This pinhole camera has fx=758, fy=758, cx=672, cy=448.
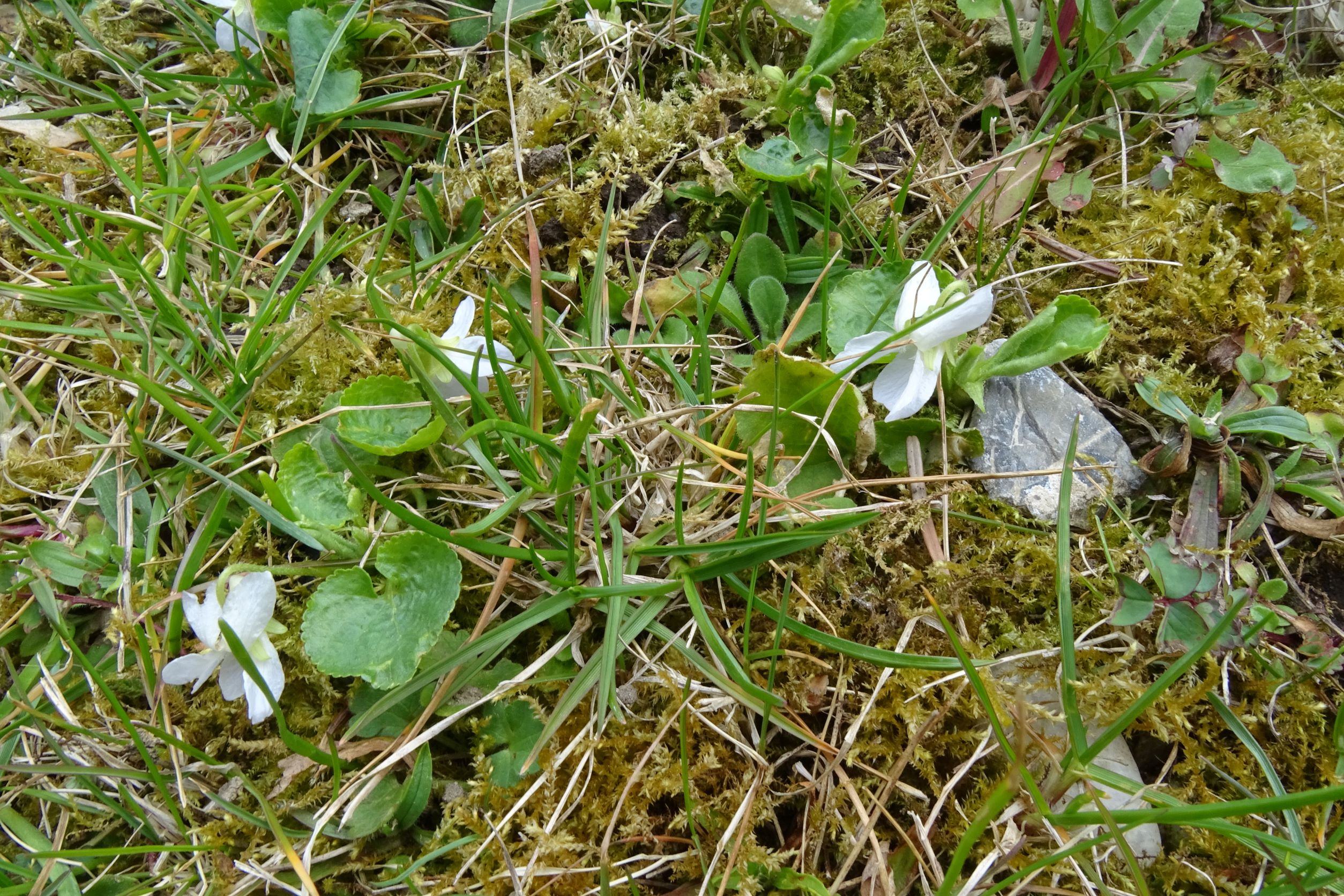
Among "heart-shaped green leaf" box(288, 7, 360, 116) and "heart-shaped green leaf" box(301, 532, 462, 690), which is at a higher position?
"heart-shaped green leaf" box(288, 7, 360, 116)

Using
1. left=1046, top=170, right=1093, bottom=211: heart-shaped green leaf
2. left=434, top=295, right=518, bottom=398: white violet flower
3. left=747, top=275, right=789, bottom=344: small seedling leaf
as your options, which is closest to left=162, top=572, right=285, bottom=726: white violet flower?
Answer: left=434, top=295, right=518, bottom=398: white violet flower

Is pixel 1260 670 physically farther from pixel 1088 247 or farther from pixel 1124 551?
pixel 1088 247

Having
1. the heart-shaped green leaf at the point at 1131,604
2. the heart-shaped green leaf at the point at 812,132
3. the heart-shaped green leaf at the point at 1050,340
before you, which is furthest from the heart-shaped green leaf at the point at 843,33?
the heart-shaped green leaf at the point at 1131,604

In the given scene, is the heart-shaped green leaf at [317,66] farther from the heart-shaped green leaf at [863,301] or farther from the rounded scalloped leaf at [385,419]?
the heart-shaped green leaf at [863,301]

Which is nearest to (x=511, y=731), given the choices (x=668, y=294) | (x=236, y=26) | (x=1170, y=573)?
(x=668, y=294)

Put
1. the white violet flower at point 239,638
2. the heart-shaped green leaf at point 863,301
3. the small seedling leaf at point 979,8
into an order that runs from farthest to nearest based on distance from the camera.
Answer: the small seedling leaf at point 979,8 → the heart-shaped green leaf at point 863,301 → the white violet flower at point 239,638

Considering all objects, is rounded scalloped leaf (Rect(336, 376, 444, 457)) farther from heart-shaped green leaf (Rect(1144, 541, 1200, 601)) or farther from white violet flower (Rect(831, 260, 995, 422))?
heart-shaped green leaf (Rect(1144, 541, 1200, 601))
